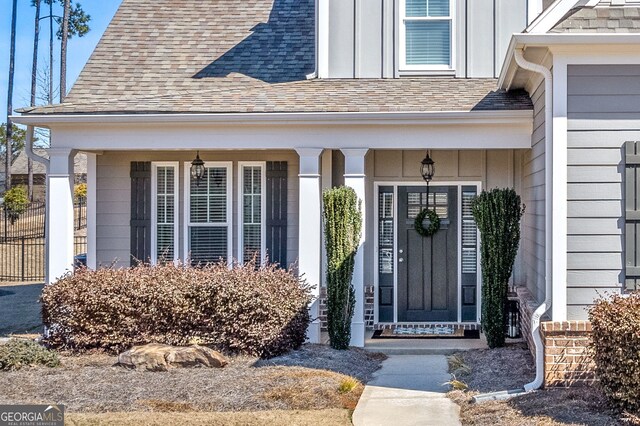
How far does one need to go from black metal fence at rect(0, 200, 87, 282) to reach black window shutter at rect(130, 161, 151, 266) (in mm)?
10101

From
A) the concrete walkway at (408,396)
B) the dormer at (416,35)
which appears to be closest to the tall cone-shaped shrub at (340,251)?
the concrete walkway at (408,396)

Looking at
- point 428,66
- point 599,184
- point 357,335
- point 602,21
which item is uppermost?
point 428,66

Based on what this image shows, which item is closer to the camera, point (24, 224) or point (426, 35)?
point (426, 35)

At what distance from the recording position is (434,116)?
29.5 ft

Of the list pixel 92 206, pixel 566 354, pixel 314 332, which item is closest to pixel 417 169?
pixel 314 332

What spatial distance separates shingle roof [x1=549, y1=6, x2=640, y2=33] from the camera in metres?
6.86

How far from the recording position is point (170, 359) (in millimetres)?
8047

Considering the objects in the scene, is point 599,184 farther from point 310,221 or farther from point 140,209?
point 140,209

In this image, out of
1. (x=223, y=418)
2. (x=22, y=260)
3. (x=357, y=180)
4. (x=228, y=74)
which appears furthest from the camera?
(x=22, y=260)

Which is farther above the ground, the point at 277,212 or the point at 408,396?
the point at 277,212

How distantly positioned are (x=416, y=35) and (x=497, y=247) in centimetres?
373

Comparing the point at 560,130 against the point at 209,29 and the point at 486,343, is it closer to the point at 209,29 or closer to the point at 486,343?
the point at 486,343

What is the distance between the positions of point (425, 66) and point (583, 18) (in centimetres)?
391

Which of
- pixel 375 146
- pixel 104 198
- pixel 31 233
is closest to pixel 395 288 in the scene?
pixel 375 146
